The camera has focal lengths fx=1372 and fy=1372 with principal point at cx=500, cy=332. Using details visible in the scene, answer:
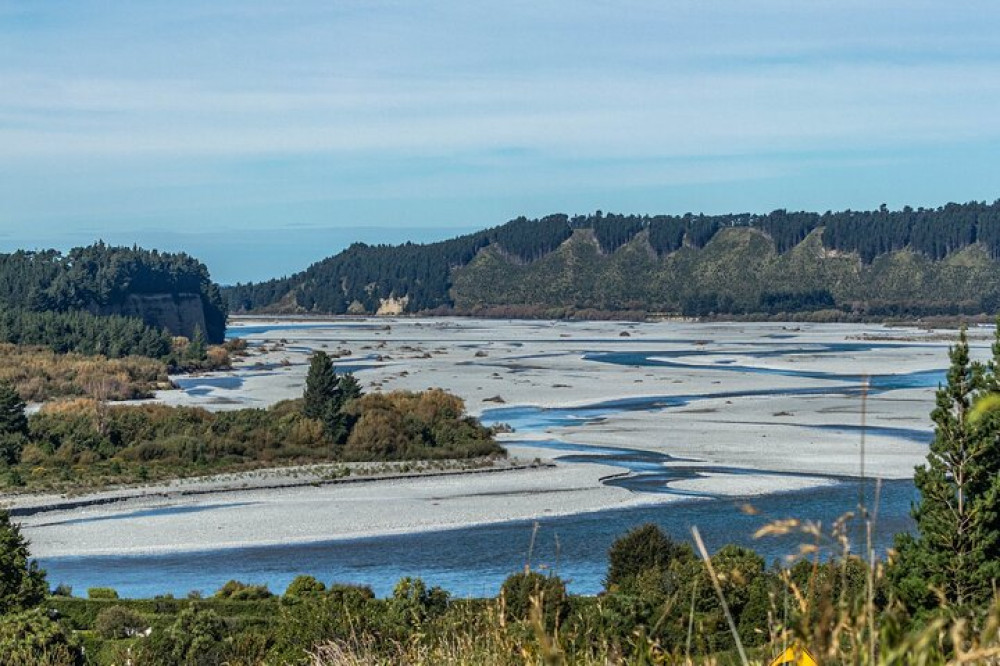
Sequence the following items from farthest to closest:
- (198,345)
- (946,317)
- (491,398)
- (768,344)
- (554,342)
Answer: (946,317) < (554,342) < (768,344) < (198,345) < (491,398)

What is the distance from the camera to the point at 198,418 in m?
56.4

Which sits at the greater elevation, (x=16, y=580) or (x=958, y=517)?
(x=958, y=517)

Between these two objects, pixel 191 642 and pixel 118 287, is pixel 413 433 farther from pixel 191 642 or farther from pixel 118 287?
pixel 118 287

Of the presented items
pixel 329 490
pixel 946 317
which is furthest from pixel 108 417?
pixel 946 317

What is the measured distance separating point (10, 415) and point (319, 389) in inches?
462

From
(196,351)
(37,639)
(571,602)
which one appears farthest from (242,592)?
(196,351)

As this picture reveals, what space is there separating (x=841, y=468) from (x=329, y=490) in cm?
1683

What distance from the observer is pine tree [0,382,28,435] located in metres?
51.1

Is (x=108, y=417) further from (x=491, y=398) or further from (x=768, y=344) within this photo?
(x=768, y=344)

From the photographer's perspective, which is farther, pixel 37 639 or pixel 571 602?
pixel 571 602

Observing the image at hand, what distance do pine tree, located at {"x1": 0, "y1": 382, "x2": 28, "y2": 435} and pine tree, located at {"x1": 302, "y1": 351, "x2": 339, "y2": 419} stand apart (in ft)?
35.7

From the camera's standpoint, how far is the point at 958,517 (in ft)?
66.0

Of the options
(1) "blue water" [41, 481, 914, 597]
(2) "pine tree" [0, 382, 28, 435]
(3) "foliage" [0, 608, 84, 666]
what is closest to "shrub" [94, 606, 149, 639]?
(3) "foliage" [0, 608, 84, 666]

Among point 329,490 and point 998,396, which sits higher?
point 998,396
